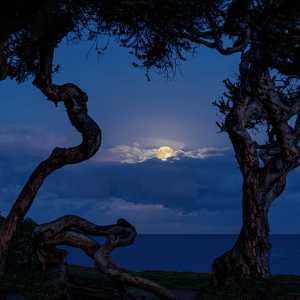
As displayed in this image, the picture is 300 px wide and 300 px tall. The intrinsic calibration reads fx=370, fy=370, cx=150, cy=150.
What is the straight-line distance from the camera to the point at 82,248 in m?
14.1

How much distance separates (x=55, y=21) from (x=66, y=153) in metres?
5.14

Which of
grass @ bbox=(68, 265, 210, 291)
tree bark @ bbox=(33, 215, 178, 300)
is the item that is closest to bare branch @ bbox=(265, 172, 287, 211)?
tree bark @ bbox=(33, 215, 178, 300)

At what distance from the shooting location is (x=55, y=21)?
1430 cm

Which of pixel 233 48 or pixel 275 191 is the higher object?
pixel 233 48

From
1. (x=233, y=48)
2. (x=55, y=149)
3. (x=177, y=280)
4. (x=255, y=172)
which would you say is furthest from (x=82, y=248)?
(x=233, y=48)

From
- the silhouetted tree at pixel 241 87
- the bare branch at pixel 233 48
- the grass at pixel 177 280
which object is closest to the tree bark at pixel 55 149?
the silhouetted tree at pixel 241 87

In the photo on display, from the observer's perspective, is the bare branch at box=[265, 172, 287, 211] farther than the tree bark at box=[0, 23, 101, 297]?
Yes

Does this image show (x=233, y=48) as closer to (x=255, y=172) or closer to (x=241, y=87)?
(x=241, y=87)

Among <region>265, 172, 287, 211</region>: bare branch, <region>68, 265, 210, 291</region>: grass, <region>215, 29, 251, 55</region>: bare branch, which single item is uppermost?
<region>215, 29, 251, 55</region>: bare branch

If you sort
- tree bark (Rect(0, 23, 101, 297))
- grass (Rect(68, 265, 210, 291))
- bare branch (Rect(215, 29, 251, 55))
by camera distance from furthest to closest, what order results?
grass (Rect(68, 265, 210, 291)) → bare branch (Rect(215, 29, 251, 55)) → tree bark (Rect(0, 23, 101, 297))

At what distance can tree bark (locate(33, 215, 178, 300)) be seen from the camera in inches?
510

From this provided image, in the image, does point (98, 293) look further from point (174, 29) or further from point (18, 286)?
point (174, 29)

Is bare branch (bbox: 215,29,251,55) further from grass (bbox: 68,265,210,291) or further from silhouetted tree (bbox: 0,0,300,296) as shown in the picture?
grass (bbox: 68,265,210,291)

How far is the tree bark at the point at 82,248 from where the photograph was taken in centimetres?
1295
